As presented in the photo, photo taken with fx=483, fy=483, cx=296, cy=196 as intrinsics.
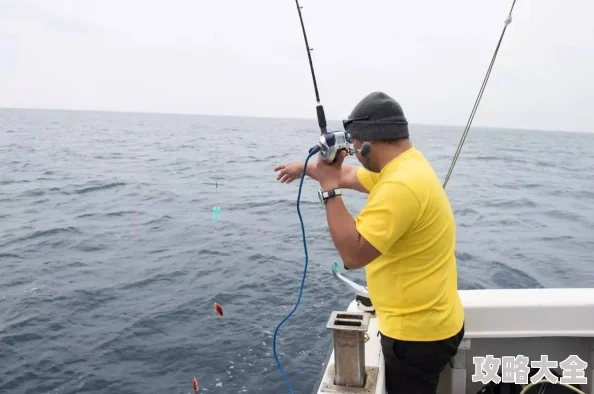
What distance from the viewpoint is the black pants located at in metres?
2.05

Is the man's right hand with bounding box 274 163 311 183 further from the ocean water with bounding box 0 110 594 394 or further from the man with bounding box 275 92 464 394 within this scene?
the ocean water with bounding box 0 110 594 394

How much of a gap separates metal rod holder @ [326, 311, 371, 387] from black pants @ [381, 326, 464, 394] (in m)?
0.11

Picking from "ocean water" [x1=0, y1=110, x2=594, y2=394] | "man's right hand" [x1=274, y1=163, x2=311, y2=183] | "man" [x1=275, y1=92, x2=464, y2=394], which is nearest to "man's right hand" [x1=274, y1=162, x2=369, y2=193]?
"man's right hand" [x1=274, y1=163, x2=311, y2=183]

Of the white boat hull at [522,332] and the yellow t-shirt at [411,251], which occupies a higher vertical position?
the yellow t-shirt at [411,251]

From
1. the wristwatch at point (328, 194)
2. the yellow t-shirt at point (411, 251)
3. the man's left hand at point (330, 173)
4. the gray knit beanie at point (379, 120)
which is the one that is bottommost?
the yellow t-shirt at point (411, 251)

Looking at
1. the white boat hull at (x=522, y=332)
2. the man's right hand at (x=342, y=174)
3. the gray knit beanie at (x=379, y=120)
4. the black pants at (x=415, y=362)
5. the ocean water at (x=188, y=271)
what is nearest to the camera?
the gray knit beanie at (x=379, y=120)

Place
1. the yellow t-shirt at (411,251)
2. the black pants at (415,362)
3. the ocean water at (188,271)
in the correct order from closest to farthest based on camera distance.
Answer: the yellow t-shirt at (411,251)
the black pants at (415,362)
the ocean water at (188,271)

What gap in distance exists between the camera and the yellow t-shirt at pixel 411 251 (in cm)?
177

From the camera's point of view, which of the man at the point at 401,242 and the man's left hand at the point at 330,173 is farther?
the man's left hand at the point at 330,173

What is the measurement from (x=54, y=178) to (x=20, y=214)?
6.49 m

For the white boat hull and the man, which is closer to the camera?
the man

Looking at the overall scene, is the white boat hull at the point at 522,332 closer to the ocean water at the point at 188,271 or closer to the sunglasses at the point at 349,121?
the sunglasses at the point at 349,121

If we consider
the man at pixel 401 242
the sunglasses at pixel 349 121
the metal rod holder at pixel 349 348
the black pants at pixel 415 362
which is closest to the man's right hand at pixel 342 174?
the sunglasses at pixel 349 121

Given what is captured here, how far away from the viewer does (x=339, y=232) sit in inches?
72.1
